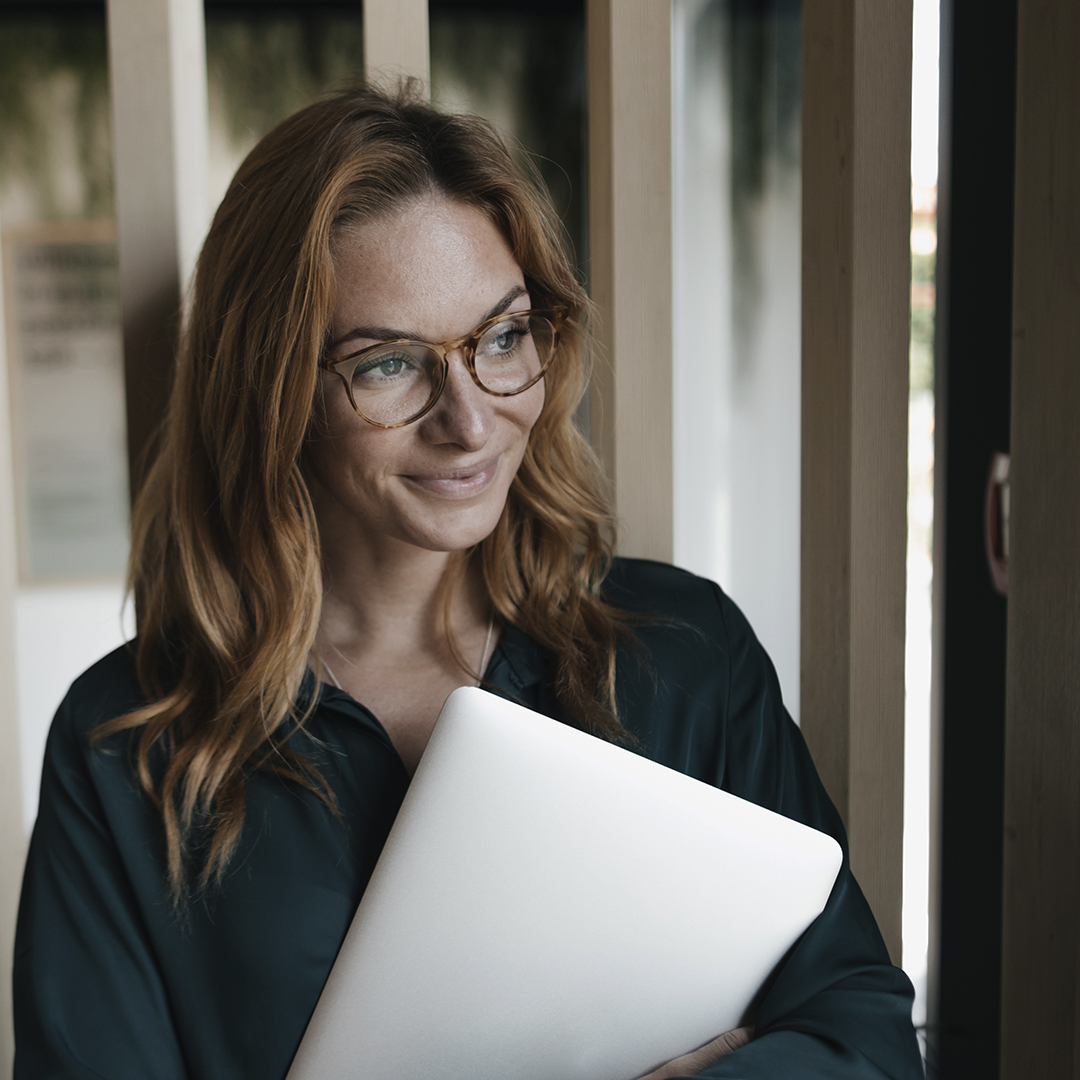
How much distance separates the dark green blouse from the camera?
3.30 ft

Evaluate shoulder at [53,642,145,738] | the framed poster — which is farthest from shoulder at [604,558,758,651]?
the framed poster

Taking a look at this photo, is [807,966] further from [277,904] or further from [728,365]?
[728,365]

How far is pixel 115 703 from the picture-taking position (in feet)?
3.76

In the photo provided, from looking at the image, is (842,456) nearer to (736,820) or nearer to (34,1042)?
(736,820)

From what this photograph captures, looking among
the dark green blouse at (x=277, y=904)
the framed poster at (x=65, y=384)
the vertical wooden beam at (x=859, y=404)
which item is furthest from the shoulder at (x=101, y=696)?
the framed poster at (x=65, y=384)

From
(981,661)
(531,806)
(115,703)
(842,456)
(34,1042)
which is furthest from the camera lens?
(981,661)

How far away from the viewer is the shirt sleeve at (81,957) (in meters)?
1.02

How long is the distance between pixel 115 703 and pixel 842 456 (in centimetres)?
89

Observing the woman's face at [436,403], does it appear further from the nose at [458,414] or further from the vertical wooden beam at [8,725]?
the vertical wooden beam at [8,725]

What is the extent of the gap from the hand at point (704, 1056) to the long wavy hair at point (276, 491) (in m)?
0.31

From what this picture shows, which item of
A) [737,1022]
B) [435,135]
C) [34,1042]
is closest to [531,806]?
[737,1022]

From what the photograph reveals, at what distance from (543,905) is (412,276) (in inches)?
23.9

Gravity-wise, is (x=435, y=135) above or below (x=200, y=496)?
above

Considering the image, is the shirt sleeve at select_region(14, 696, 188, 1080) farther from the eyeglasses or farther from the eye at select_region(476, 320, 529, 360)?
the eye at select_region(476, 320, 529, 360)
